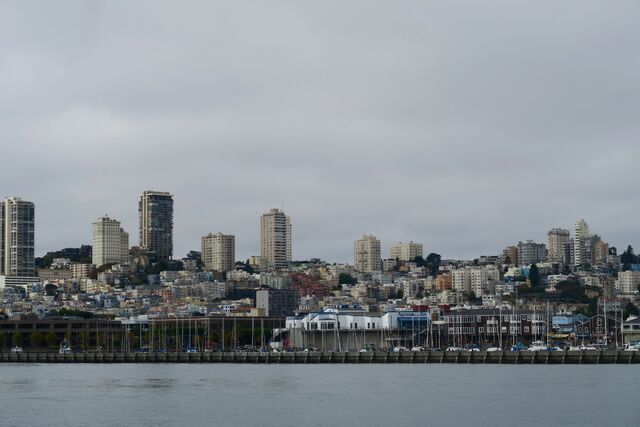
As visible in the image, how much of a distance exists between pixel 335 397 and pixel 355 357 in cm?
4919

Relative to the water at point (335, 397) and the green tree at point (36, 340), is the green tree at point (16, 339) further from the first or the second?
the water at point (335, 397)

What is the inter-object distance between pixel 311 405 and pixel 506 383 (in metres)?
20.4

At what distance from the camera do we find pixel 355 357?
453 feet

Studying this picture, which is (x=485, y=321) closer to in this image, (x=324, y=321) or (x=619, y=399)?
(x=324, y=321)

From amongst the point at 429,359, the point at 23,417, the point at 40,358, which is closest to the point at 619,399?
the point at 23,417

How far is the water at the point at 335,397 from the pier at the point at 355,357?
167cm

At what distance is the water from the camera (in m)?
75.5

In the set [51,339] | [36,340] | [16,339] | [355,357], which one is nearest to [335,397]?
[355,357]

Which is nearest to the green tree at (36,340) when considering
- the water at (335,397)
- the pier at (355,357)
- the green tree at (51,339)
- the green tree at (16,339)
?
the green tree at (51,339)

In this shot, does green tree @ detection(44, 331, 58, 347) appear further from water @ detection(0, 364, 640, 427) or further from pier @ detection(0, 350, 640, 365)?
water @ detection(0, 364, 640, 427)

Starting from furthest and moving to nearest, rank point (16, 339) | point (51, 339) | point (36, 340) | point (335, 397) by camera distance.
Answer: point (16, 339)
point (51, 339)
point (36, 340)
point (335, 397)

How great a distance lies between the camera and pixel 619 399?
83.4 m

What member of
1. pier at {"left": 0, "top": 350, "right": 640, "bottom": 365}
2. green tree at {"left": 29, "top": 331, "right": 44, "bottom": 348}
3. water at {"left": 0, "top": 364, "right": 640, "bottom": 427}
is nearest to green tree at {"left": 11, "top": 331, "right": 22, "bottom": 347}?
green tree at {"left": 29, "top": 331, "right": 44, "bottom": 348}

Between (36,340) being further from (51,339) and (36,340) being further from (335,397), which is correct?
(335,397)
